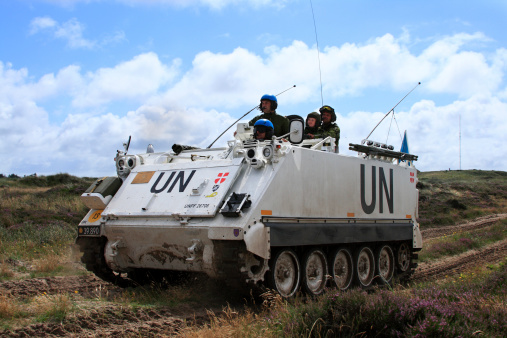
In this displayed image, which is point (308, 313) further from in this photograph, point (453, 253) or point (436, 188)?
point (436, 188)

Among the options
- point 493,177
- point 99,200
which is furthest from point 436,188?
point 99,200

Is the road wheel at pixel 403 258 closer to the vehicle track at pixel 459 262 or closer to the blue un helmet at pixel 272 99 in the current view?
the vehicle track at pixel 459 262

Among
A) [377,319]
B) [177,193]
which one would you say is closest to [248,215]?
[177,193]

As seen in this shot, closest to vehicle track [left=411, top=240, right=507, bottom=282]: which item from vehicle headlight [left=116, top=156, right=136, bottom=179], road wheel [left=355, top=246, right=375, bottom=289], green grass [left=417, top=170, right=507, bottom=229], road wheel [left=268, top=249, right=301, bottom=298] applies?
road wheel [left=355, top=246, right=375, bottom=289]

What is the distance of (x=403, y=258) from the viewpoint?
11578mm

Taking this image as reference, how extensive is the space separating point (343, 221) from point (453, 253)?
7.96m

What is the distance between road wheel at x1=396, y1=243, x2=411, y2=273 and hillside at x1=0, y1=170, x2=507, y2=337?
42 cm

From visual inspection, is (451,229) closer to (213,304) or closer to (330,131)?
(330,131)

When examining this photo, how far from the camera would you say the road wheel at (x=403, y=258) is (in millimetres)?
11367

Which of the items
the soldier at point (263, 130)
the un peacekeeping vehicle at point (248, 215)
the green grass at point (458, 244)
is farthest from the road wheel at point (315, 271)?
the green grass at point (458, 244)

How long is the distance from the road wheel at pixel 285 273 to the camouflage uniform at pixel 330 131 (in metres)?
3.29

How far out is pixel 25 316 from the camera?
21.1ft

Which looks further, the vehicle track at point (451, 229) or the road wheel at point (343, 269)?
the vehicle track at point (451, 229)

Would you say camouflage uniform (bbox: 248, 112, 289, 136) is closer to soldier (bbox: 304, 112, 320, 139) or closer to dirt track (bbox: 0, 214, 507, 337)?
soldier (bbox: 304, 112, 320, 139)
